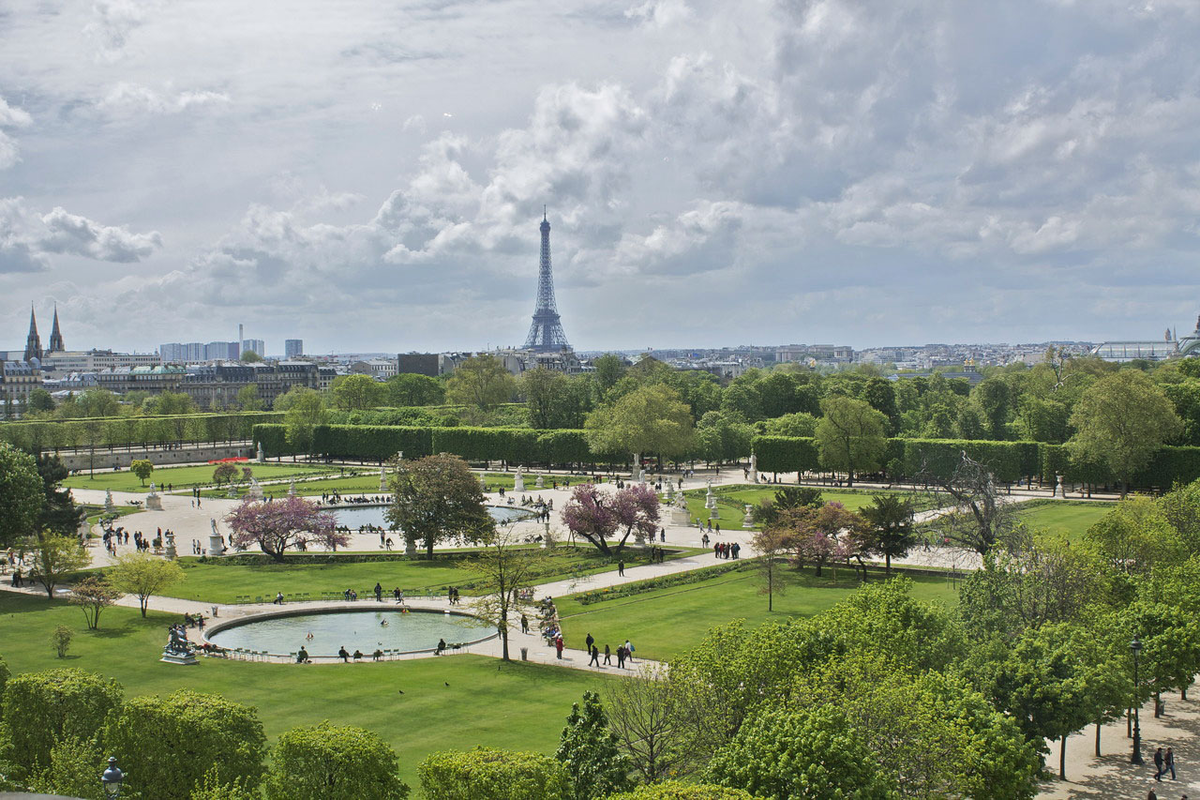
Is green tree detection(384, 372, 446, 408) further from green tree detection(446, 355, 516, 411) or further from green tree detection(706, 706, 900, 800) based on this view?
green tree detection(706, 706, 900, 800)

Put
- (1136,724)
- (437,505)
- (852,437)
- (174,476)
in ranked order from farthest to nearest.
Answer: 1. (174,476)
2. (852,437)
3. (437,505)
4. (1136,724)

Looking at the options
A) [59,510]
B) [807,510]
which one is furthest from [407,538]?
[807,510]

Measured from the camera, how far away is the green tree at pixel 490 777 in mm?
17078

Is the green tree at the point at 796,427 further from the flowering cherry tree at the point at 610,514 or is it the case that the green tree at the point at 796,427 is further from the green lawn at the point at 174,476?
the green lawn at the point at 174,476

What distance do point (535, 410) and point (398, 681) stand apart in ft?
240

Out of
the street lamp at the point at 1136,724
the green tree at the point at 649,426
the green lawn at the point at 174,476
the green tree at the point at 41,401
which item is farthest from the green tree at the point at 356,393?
the street lamp at the point at 1136,724

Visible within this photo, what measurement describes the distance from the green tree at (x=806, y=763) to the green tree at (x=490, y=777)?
9.79 feet

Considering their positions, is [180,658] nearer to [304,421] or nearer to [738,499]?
[738,499]

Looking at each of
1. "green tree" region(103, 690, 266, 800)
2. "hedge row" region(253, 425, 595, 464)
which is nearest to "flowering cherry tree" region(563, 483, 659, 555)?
"green tree" region(103, 690, 266, 800)

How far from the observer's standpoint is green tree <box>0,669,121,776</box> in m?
21.7

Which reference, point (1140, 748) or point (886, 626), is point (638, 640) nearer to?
point (886, 626)

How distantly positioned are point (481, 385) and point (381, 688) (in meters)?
101

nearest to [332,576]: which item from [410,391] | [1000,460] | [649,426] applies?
[649,426]

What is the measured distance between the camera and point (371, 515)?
2692 inches
